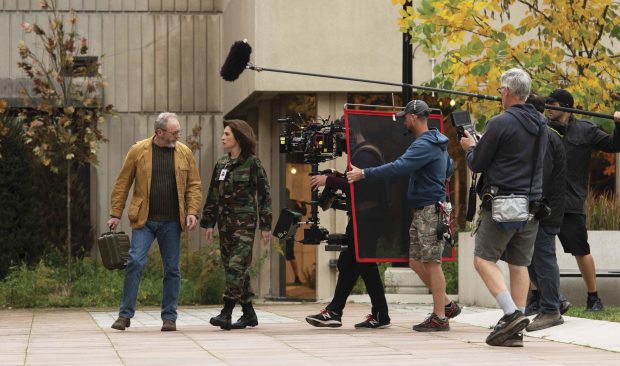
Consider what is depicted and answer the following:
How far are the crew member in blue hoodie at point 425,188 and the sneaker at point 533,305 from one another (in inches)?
47.0

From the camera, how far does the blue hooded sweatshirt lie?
434 inches

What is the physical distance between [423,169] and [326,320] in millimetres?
1611

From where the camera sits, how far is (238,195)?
11961 mm

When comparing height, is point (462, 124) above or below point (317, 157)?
above

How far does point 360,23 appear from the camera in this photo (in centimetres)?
1867

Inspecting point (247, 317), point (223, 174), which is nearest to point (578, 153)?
point (223, 174)

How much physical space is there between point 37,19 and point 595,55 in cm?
998

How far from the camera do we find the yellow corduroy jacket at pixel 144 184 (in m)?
12.0

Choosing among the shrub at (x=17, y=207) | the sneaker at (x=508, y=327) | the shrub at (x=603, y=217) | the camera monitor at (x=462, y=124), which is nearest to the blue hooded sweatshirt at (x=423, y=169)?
the camera monitor at (x=462, y=124)

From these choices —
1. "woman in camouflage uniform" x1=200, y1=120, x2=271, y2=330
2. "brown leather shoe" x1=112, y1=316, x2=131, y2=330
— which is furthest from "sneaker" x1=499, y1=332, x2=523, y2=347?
"brown leather shoe" x1=112, y1=316, x2=131, y2=330

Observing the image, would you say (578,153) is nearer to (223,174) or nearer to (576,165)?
(576,165)

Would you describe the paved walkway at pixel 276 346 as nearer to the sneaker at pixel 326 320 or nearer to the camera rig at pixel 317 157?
the sneaker at pixel 326 320

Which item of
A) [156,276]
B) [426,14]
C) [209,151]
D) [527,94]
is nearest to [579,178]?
[527,94]

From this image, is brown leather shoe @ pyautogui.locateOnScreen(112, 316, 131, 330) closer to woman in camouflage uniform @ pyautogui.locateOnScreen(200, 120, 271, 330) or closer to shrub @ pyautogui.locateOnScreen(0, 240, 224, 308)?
woman in camouflage uniform @ pyautogui.locateOnScreen(200, 120, 271, 330)
